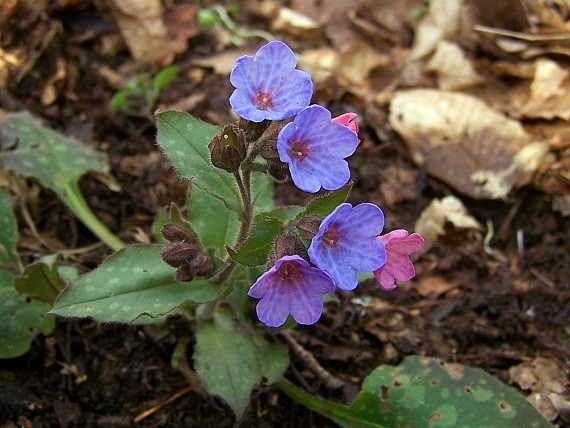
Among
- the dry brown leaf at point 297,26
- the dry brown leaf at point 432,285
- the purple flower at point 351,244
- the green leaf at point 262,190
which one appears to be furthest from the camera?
the dry brown leaf at point 297,26

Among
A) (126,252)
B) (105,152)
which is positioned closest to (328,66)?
(105,152)

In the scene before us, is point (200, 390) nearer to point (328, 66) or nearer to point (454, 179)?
point (454, 179)

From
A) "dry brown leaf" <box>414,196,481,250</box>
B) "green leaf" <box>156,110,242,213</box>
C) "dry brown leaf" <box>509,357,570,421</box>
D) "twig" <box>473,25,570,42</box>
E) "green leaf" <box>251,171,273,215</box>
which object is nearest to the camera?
"green leaf" <box>156,110,242,213</box>

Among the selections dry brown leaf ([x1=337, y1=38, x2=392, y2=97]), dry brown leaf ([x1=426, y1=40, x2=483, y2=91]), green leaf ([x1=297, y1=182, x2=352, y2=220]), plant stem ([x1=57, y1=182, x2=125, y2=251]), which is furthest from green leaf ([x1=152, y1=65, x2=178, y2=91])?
green leaf ([x1=297, y1=182, x2=352, y2=220])

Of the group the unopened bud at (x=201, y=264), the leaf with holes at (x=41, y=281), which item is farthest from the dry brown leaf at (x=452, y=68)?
the leaf with holes at (x=41, y=281)

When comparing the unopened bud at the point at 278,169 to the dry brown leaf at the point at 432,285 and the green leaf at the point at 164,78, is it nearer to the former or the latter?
the dry brown leaf at the point at 432,285

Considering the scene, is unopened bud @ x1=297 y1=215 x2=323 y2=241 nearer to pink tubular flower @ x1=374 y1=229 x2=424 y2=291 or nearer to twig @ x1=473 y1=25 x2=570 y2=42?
pink tubular flower @ x1=374 y1=229 x2=424 y2=291

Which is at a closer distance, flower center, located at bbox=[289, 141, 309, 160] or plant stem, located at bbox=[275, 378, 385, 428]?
flower center, located at bbox=[289, 141, 309, 160]
